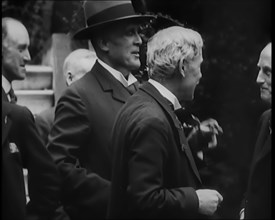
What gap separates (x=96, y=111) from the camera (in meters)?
3.82

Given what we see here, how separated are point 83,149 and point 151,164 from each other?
28.6 inches

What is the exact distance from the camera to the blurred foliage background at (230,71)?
491cm

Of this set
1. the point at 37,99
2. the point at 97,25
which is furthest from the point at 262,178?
the point at 37,99

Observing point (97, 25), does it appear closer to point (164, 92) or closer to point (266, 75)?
point (164, 92)

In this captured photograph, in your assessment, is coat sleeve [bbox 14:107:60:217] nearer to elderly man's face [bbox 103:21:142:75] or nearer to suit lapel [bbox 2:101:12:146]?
suit lapel [bbox 2:101:12:146]

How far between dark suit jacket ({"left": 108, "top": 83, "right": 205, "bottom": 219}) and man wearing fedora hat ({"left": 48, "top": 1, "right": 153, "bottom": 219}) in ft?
1.18

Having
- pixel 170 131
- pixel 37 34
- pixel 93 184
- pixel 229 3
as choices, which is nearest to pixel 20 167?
pixel 93 184

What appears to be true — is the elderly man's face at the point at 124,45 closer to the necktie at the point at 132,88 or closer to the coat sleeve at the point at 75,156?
the necktie at the point at 132,88

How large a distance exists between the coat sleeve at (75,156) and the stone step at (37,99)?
99.5 inches

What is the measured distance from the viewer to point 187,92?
11.4 feet

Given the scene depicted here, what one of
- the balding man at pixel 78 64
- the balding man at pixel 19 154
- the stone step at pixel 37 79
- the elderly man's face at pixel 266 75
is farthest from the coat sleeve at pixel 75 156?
the stone step at pixel 37 79

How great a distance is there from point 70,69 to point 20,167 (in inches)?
64.4

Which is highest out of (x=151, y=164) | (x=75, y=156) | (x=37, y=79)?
(x=151, y=164)

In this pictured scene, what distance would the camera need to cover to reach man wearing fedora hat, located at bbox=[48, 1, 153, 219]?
3.75m
